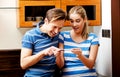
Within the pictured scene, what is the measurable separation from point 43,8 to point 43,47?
39.1 inches

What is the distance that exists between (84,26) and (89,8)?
31.0 inches

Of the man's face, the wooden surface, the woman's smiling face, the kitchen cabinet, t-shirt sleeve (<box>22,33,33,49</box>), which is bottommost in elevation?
the wooden surface

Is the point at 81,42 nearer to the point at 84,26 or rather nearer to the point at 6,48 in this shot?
the point at 84,26

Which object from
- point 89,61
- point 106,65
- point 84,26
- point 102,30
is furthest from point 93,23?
point 89,61

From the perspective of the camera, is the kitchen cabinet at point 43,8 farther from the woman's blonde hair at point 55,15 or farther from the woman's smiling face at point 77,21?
the woman's blonde hair at point 55,15

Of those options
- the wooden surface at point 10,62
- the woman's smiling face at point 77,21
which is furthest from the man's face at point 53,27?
the wooden surface at point 10,62

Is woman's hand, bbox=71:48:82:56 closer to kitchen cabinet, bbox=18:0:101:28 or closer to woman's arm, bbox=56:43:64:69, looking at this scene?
woman's arm, bbox=56:43:64:69

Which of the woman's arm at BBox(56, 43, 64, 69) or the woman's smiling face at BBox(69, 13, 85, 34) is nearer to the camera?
the woman's arm at BBox(56, 43, 64, 69)

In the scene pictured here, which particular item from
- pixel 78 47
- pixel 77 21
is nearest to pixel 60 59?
pixel 78 47

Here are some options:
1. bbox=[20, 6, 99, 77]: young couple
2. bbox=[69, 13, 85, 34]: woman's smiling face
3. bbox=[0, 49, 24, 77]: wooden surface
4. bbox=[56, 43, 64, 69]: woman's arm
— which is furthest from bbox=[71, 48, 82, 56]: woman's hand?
bbox=[0, 49, 24, 77]: wooden surface

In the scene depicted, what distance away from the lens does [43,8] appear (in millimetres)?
2611

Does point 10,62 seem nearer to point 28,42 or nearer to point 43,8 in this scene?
point 43,8

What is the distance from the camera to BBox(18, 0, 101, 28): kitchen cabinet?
2557mm

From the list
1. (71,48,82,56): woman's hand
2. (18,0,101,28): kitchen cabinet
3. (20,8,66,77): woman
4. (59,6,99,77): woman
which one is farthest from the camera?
(18,0,101,28): kitchen cabinet
